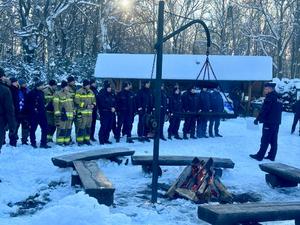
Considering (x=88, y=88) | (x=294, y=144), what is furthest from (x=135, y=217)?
(x=294, y=144)

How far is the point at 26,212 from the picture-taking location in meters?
6.81

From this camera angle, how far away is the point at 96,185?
7000 mm

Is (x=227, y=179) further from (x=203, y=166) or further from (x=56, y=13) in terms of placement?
(x=56, y=13)

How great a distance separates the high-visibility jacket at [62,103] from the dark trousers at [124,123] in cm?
199

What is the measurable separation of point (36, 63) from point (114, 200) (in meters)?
21.2

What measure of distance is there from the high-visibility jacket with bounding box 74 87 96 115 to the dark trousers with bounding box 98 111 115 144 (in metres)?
0.48

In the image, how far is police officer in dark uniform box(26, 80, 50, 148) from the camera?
12.0 meters

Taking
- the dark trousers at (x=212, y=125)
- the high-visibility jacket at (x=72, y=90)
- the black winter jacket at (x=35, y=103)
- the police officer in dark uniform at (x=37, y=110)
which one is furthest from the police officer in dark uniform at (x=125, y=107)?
the dark trousers at (x=212, y=125)

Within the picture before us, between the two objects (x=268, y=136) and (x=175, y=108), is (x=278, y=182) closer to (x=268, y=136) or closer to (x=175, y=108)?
(x=268, y=136)

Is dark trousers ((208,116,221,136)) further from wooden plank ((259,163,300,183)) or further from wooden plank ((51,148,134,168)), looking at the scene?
wooden plank ((259,163,300,183))

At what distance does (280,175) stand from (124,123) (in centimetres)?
654

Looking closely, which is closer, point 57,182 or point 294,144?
point 57,182

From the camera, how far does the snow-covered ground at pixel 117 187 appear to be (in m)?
5.75

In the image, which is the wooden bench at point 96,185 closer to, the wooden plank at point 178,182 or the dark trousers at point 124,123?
the wooden plank at point 178,182
